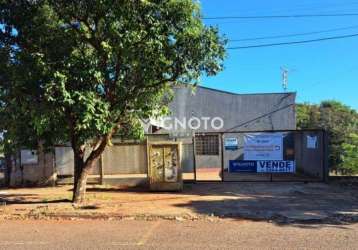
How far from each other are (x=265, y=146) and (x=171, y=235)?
31.2 feet

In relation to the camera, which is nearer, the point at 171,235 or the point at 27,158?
the point at 171,235

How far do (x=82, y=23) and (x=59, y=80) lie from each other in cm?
207

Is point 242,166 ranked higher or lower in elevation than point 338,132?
lower

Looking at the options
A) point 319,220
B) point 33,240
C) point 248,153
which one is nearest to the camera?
point 33,240

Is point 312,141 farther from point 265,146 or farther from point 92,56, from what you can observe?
point 92,56

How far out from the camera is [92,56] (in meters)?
12.1

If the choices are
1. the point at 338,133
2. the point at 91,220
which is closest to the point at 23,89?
the point at 91,220

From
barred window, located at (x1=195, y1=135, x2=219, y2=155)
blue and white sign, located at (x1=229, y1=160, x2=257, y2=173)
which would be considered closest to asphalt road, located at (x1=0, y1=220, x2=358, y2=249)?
blue and white sign, located at (x1=229, y1=160, x2=257, y2=173)

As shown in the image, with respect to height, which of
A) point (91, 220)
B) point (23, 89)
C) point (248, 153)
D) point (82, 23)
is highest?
point (82, 23)

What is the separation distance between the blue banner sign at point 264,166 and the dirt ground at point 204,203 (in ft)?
2.05

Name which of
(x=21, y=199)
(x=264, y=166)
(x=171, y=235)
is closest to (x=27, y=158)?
(x=21, y=199)

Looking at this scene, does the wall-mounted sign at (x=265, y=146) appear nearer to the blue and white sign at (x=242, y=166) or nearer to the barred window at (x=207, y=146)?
the blue and white sign at (x=242, y=166)

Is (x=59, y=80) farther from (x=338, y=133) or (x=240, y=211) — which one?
(x=338, y=133)

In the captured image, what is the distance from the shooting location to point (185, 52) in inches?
476
